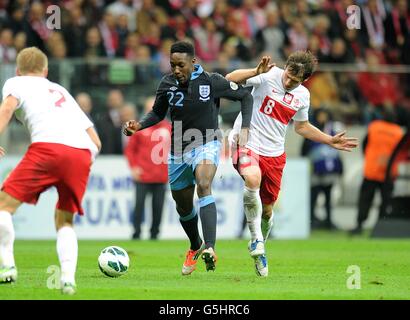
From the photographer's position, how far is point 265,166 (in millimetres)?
11805

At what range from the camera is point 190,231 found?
11617 millimetres

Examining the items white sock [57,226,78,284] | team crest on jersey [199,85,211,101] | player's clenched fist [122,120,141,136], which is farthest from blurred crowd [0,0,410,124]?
white sock [57,226,78,284]

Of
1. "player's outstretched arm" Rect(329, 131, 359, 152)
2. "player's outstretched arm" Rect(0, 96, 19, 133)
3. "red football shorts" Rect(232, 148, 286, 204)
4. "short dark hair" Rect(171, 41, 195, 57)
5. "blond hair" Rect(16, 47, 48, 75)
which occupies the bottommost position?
"red football shorts" Rect(232, 148, 286, 204)

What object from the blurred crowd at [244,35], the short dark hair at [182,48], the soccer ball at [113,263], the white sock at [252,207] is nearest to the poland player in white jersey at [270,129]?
the white sock at [252,207]

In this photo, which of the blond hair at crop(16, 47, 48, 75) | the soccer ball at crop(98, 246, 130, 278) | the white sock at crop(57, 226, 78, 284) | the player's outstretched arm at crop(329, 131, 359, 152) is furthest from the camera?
the player's outstretched arm at crop(329, 131, 359, 152)

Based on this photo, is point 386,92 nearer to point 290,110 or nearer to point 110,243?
point 110,243

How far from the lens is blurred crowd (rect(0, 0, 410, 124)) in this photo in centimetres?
2056

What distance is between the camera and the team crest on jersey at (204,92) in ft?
37.1

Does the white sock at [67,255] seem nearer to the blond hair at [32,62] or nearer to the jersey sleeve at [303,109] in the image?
the blond hair at [32,62]

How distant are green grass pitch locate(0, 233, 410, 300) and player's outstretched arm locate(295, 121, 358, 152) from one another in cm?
150

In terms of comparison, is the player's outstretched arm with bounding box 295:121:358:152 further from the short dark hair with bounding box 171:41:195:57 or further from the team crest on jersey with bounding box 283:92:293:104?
the short dark hair with bounding box 171:41:195:57

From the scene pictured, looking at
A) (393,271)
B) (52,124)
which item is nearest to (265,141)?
(393,271)

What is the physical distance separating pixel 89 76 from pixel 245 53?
3.76 m
